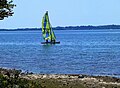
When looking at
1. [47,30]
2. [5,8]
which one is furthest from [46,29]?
[5,8]

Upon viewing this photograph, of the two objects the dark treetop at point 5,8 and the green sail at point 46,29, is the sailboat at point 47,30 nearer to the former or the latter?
the green sail at point 46,29

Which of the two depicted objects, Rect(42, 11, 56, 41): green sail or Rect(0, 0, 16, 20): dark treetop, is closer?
Rect(0, 0, 16, 20): dark treetop

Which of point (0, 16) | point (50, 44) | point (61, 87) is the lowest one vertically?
point (50, 44)

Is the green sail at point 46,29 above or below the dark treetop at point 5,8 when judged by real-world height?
below

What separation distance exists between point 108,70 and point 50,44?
66421mm

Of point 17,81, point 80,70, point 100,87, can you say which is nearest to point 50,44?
point 80,70

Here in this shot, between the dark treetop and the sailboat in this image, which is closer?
the dark treetop

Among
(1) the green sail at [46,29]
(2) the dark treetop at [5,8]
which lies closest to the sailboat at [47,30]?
(1) the green sail at [46,29]

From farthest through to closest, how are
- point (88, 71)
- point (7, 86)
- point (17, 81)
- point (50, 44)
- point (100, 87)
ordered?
point (50, 44), point (88, 71), point (100, 87), point (17, 81), point (7, 86)

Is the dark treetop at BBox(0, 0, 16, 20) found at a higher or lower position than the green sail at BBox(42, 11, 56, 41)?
higher

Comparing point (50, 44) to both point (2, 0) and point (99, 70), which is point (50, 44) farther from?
point (2, 0)

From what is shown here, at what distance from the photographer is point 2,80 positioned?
1309 centimetres

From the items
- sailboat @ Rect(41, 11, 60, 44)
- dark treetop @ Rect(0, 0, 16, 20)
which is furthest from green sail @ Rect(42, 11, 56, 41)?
dark treetop @ Rect(0, 0, 16, 20)

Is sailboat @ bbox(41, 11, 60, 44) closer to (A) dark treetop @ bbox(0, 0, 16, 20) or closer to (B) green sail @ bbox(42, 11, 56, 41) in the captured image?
(B) green sail @ bbox(42, 11, 56, 41)
